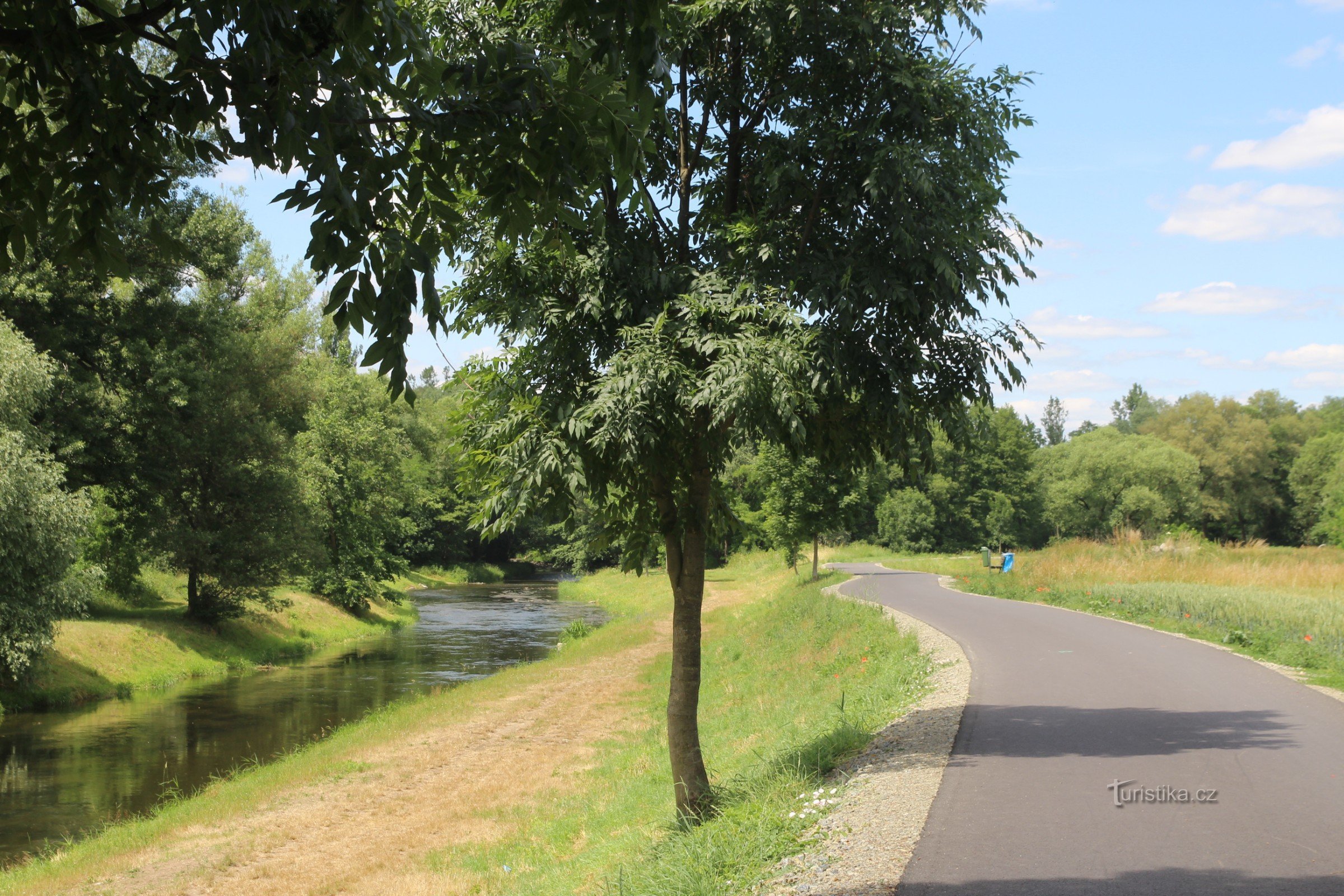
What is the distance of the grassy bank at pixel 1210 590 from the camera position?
13.0m

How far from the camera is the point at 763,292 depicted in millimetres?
8102

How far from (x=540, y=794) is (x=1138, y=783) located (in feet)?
28.5

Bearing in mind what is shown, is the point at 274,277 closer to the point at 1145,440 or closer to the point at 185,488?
the point at 185,488

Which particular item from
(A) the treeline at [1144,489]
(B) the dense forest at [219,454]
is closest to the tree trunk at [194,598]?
(B) the dense forest at [219,454]

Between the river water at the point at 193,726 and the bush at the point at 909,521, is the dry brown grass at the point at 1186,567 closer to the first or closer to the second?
the river water at the point at 193,726

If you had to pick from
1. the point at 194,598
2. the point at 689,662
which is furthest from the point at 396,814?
the point at 194,598

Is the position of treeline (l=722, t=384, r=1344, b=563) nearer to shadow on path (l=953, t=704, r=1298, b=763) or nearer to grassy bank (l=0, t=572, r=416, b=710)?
grassy bank (l=0, t=572, r=416, b=710)

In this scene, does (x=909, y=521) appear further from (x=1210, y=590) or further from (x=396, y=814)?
(x=396, y=814)

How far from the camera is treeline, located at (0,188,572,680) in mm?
19828

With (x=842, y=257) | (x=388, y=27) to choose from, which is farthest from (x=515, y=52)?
(x=842, y=257)

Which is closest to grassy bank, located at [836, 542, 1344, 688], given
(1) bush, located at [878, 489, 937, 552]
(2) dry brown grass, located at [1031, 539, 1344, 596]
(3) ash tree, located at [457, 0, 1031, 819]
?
(2) dry brown grass, located at [1031, 539, 1344, 596]

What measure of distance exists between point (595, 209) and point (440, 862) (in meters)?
8.87

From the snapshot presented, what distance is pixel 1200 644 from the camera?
554 inches

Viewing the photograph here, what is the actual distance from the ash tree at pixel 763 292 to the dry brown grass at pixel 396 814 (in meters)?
4.63
